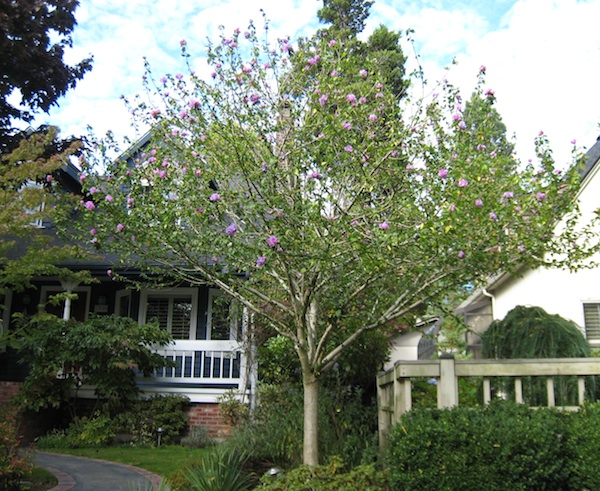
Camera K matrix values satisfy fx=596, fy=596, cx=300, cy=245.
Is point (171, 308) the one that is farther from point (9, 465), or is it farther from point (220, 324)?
point (9, 465)

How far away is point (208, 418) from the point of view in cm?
1181

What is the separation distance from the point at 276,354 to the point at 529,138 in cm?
546

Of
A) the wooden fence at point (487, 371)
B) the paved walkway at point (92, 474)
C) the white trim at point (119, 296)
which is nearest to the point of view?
the wooden fence at point (487, 371)

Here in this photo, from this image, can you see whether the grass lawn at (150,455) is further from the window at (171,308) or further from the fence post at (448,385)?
the fence post at (448,385)

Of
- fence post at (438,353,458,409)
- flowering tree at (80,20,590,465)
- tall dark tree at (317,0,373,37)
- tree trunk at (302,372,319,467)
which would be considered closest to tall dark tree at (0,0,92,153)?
flowering tree at (80,20,590,465)

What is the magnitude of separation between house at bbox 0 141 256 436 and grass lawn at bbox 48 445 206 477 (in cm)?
159

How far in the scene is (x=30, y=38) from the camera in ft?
47.3

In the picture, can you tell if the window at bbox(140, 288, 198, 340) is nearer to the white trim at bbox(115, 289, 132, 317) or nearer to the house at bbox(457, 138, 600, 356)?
the white trim at bbox(115, 289, 132, 317)

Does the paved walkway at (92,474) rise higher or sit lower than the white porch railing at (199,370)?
lower

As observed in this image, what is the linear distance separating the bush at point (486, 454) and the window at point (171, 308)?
9.44 meters

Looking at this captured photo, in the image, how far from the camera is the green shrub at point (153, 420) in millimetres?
10967

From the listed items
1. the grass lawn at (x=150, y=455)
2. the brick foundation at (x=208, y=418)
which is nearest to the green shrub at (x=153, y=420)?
the brick foundation at (x=208, y=418)

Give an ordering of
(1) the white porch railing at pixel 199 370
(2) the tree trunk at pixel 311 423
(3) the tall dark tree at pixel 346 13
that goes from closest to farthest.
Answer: (2) the tree trunk at pixel 311 423 → (1) the white porch railing at pixel 199 370 → (3) the tall dark tree at pixel 346 13

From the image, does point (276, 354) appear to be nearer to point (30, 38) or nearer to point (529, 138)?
point (529, 138)
